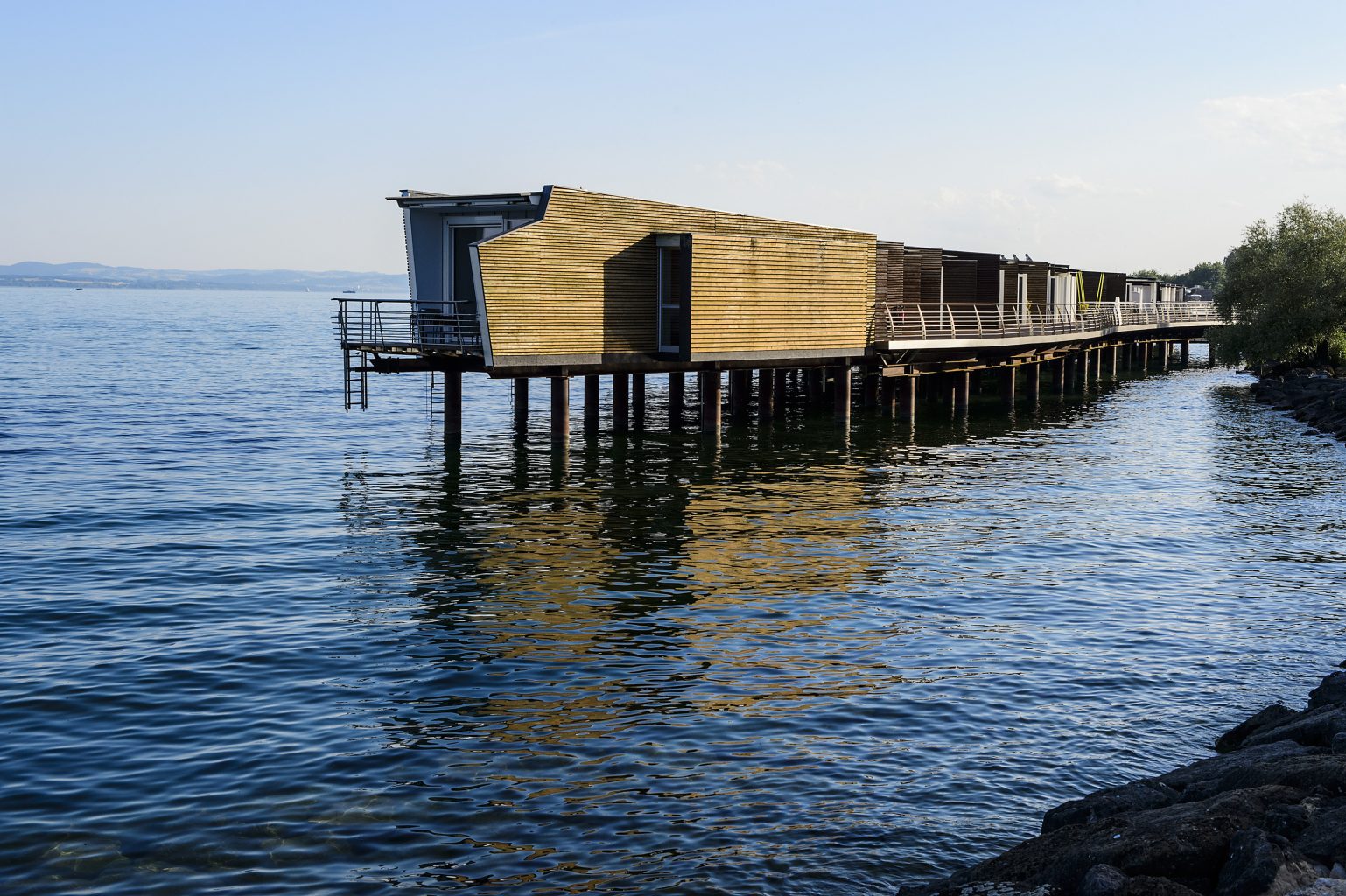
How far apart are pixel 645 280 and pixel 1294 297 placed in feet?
132

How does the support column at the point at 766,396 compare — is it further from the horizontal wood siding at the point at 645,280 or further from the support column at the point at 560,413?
the support column at the point at 560,413

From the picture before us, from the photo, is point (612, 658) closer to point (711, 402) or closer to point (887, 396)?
point (711, 402)

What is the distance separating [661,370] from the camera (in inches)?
1380

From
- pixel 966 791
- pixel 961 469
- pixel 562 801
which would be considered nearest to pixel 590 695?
pixel 562 801

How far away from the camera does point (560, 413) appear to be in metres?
33.4

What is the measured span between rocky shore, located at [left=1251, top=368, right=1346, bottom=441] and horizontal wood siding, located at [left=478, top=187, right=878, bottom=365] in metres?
17.9

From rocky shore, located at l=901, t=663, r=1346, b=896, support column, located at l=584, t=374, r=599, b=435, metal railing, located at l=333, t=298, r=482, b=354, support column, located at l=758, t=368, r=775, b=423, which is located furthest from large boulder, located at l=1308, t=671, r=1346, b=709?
support column, located at l=758, t=368, r=775, b=423

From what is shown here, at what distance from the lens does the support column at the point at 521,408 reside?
38.9m

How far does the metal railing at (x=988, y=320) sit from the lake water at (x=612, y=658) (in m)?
9.39

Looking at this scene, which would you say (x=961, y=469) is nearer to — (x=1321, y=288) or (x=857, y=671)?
(x=857, y=671)

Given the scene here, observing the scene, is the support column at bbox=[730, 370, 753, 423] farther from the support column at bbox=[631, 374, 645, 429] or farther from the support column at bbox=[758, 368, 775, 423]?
the support column at bbox=[631, 374, 645, 429]

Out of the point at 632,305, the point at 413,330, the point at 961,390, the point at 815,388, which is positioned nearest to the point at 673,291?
the point at 632,305

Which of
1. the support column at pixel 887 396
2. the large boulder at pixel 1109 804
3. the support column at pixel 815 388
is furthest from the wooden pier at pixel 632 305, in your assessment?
the large boulder at pixel 1109 804

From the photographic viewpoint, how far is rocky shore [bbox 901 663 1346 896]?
7641 millimetres
